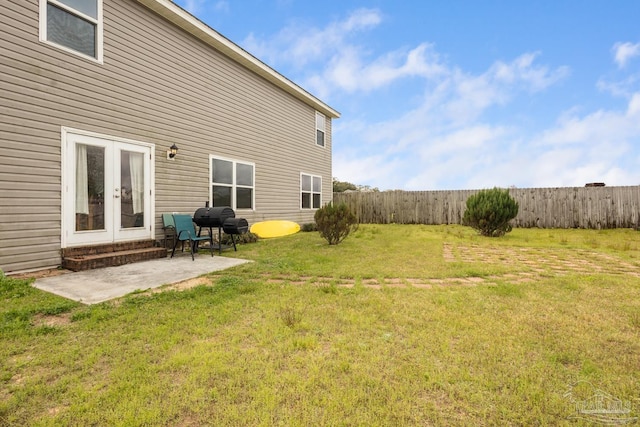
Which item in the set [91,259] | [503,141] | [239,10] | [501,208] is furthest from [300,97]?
[503,141]

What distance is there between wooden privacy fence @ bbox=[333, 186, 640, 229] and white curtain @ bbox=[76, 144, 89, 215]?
316 inches

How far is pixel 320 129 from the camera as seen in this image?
14156mm

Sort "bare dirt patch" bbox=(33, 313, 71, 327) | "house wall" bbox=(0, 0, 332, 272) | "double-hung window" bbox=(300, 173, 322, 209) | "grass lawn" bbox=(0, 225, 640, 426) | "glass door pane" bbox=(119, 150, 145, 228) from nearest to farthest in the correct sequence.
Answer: "grass lawn" bbox=(0, 225, 640, 426) < "bare dirt patch" bbox=(33, 313, 71, 327) < "house wall" bbox=(0, 0, 332, 272) < "glass door pane" bbox=(119, 150, 145, 228) < "double-hung window" bbox=(300, 173, 322, 209)

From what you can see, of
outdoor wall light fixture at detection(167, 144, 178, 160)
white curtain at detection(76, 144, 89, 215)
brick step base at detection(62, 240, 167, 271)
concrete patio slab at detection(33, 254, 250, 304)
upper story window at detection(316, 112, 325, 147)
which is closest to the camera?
concrete patio slab at detection(33, 254, 250, 304)

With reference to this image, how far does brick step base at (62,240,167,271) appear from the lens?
516 centimetres

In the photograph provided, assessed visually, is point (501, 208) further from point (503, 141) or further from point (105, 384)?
point (105, 384)

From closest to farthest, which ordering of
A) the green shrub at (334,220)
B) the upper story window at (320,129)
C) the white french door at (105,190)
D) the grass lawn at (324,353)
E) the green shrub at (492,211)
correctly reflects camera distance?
1. the grass lawn at (324,353)
2. the white french door at (105,190)
3. the green shrub at (334,220)
4. the green shrub at (492,211)
5. the upper story window at (320,129)

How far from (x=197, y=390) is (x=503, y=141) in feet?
60.8

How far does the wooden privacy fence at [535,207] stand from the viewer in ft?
41.2

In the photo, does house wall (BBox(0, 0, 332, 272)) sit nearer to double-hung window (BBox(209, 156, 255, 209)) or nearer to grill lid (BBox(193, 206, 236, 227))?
double-hung window (BBox(209, 156, 255, 209))

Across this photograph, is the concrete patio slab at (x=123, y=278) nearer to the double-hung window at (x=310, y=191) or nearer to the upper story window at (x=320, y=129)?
the double-hung window at (x=310, y=191)

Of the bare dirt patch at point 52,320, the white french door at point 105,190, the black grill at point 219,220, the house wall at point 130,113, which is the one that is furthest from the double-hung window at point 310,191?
the bare dirt patch at point 52,320

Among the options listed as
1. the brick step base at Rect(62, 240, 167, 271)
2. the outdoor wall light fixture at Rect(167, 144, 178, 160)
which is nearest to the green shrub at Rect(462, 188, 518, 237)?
the outdoor wall light fixture at Rect(167, 144, 178, 160)

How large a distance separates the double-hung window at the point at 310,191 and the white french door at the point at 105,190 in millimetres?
6767
